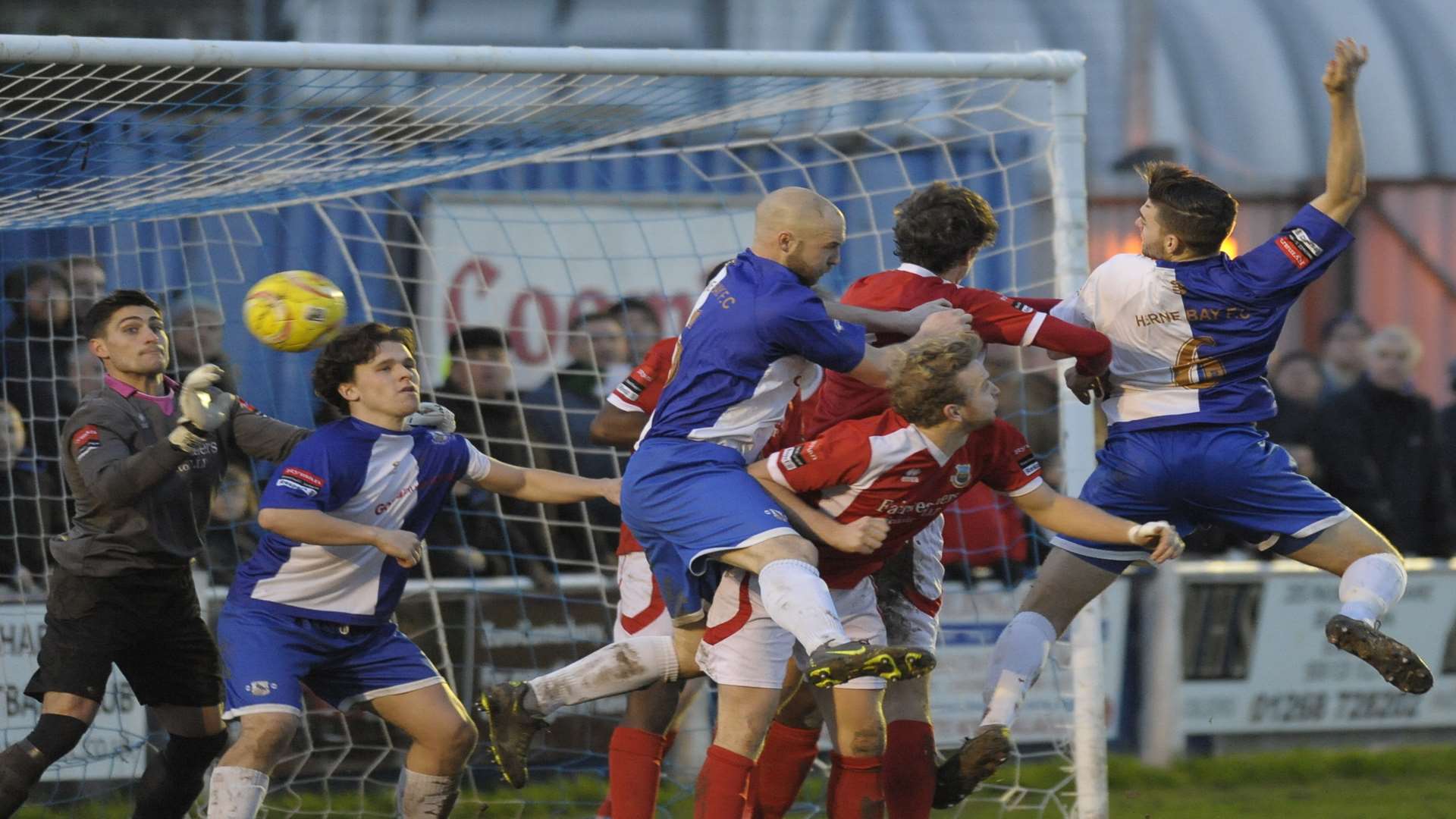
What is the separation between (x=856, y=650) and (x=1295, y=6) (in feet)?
40.3

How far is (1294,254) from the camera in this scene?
5.20 m

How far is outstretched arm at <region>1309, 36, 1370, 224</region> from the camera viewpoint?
498 cm

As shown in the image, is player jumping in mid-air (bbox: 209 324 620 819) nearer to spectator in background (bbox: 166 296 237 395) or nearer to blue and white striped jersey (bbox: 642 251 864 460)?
blue and white striped jersey (bbox: 642 251 864 460)

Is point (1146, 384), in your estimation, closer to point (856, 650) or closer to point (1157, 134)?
point (856, 650)

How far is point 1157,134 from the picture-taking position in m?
14.0

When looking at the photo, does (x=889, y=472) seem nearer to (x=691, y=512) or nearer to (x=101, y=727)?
(x=691, y=512)

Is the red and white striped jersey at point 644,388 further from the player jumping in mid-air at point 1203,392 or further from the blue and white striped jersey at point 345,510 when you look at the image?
the player jumping in mid-air at point 1203,392

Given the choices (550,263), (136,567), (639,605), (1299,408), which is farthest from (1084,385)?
(550,263)

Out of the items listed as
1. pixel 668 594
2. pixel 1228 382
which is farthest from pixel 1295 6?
pixel 668 594

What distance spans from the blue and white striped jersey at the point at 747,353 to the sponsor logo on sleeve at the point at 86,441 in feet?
5.67

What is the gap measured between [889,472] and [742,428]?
430mm

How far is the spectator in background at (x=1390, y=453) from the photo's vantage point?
9039 millimetres

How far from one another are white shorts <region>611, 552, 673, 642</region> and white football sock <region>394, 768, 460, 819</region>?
2.41 feet

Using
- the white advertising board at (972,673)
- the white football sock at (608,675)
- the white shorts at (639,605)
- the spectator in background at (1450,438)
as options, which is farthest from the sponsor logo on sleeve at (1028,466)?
the spectator in background at (1450,438)
